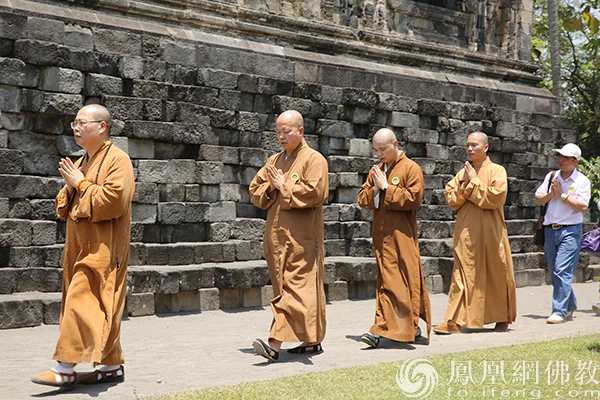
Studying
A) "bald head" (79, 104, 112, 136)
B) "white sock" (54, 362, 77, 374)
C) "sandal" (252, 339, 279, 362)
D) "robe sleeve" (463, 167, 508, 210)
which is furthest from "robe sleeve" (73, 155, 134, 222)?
"robe sleeve" (463, 167, 508, 210)

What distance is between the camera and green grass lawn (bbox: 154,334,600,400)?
18.1ft

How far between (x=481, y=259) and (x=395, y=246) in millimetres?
1477

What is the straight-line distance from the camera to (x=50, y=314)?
8352mm

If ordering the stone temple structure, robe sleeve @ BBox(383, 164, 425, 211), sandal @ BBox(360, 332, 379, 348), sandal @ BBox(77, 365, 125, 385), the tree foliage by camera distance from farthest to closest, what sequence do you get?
the tree foliage → the stone temple structure → robe sleeve @ BBox(383, 164, 425, 211) → sandal @ BBox(360, 332, 379, 348) → sandal @ BBox(77, 365, 125, 385)

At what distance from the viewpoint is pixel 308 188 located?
7.16m

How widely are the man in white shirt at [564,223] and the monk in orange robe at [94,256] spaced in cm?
553

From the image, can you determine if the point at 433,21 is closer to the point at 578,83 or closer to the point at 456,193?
the point at 456,193

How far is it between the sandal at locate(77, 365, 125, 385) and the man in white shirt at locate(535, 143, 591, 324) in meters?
5.41

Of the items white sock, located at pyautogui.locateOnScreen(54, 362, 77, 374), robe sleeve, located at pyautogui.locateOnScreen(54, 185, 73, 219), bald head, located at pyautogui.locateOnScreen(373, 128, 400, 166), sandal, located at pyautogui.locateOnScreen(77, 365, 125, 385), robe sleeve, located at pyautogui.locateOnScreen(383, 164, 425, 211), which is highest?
bald head, located at pyautogui.locateOnScreen(373, 128, 400, 166)

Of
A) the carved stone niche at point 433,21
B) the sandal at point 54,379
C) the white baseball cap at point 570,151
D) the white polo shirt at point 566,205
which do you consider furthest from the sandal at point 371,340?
the carved stone niche at point 433,21

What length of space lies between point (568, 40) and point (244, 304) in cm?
2249

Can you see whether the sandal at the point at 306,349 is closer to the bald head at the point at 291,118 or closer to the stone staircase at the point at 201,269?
the bald head at the point at 291,118

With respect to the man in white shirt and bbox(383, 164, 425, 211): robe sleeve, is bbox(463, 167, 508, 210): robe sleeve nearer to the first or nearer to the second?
bbox(383, 164, 425, 211): robe sleeve

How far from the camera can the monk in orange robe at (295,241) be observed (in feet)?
23.0
